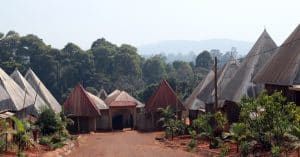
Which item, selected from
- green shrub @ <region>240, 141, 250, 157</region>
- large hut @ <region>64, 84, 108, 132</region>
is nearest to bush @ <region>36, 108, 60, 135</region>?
large hut @ <region>64, 84, 108, 132</region>

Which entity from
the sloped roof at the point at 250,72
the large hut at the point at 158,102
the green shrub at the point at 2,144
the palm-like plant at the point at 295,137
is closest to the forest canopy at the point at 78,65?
the large hut at the point at 158,102

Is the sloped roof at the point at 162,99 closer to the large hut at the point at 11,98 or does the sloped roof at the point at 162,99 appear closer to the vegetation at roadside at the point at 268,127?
the large hut at the point at 11,98

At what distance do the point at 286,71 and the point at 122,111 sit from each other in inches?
1194

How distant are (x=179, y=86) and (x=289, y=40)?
141 ft

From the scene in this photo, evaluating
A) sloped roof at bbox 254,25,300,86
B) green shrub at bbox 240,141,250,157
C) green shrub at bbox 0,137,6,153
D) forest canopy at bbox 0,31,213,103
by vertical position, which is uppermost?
forest canopy at bbox 0,31,213,103

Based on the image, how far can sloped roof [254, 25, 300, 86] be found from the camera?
21.9 m

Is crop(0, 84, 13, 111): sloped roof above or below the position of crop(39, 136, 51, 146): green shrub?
above

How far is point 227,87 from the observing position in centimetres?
3162

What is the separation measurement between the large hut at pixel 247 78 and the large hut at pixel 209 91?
195 cm

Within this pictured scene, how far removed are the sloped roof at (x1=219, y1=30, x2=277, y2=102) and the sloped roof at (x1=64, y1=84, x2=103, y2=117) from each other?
16.8 m

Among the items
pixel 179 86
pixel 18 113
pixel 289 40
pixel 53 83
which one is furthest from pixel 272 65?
pixel 53 83

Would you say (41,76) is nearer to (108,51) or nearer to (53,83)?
(53,83)

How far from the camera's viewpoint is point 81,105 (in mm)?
46625

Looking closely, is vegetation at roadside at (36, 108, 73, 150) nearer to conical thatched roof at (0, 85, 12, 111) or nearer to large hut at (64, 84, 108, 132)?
conical thatched roof at (0, 85, 12, 111)
